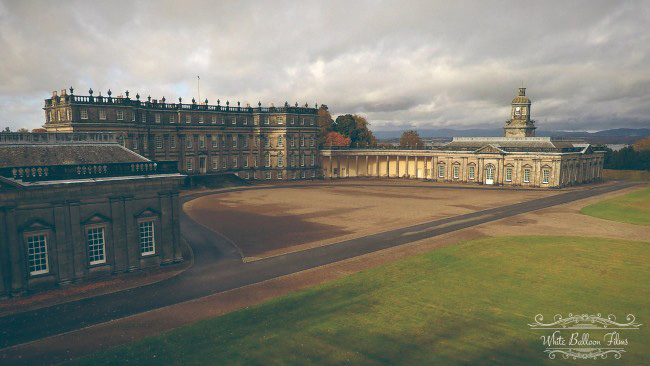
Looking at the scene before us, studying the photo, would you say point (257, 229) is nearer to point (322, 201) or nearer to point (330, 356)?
point (322, 201)

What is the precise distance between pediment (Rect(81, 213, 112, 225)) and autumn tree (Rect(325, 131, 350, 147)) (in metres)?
89.5

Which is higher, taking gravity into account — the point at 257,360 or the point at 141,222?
the point at 141,222

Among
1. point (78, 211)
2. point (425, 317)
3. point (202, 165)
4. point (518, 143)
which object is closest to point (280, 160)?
point (202, 165)

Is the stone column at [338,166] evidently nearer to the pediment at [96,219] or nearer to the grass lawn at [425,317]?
the grass lawn at [425,317]

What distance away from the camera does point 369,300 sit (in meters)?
23.5

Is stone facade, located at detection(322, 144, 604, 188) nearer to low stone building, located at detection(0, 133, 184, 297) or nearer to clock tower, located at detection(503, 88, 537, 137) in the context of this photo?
clock tower, located at detection(503, 88, 537, 137)

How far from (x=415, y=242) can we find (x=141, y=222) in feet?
75.3

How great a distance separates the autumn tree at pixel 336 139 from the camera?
11556 centimetres

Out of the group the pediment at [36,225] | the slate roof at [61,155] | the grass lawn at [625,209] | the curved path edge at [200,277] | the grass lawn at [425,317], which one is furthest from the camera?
the grass lawn at [625,209]

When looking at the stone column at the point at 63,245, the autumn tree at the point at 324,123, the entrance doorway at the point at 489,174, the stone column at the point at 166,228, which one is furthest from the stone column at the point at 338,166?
the stone column at the point at 63,245

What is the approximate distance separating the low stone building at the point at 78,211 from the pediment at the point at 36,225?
0.05 meters

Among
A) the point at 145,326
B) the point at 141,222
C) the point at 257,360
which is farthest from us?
the point at 141,222

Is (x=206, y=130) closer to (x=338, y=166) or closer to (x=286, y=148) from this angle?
(x=286, y=148)

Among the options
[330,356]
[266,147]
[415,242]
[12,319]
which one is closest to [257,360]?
[330,356]
